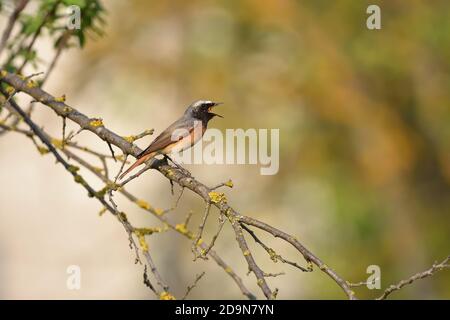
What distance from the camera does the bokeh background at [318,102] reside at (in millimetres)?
14656

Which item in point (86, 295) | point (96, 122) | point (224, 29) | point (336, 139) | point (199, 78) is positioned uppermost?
point (224, 29)

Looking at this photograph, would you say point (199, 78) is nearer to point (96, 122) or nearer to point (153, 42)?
point (153, 42)

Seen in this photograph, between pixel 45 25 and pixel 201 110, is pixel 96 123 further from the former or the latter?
pixel 201 110

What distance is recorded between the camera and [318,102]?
15086 millimetres

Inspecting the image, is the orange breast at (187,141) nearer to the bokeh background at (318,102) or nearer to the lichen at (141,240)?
the lichen at (141,240)

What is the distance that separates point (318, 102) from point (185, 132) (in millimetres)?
8588

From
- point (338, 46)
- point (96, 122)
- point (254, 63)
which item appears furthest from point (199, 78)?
point (96, 122)

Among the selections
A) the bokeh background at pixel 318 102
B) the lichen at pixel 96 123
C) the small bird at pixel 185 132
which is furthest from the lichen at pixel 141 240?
the bokeh background at pixel 318 102

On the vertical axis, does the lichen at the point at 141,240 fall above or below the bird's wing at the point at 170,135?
below

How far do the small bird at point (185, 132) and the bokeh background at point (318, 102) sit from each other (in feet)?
25.8

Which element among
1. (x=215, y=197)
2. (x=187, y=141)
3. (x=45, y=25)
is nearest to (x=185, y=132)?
(x=187, y=141)

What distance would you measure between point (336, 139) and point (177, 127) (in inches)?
361

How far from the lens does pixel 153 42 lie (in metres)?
17.0

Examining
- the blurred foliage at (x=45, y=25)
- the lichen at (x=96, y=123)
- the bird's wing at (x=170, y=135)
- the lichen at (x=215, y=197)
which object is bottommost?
the lichen at (x=215, y=197)
